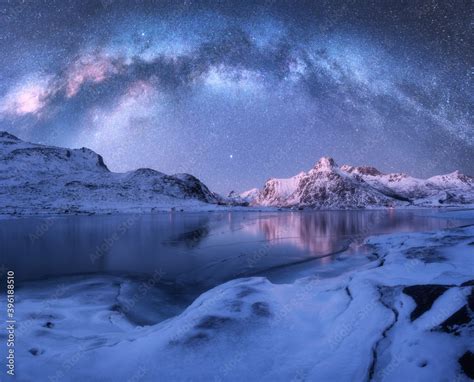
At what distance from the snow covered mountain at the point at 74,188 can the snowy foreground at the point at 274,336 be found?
99936 mm

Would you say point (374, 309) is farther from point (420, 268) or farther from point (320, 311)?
point (420, 268)

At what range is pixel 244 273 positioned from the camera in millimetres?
16891

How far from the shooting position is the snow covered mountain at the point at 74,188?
390 feet

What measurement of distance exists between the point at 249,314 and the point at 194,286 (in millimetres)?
6336

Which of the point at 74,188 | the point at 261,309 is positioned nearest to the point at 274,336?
the point at 261,309

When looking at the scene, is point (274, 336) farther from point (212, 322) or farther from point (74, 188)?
point (74, 188)

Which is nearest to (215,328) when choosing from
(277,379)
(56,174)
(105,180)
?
(277,379)

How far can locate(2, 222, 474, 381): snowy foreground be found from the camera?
6.06 meters

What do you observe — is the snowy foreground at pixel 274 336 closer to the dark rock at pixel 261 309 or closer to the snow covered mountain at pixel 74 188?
the dark rock at pixel 261 309

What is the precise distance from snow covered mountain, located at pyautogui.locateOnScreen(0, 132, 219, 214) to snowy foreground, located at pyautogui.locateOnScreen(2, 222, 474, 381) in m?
99.9

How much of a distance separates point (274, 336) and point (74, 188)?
15427 cm

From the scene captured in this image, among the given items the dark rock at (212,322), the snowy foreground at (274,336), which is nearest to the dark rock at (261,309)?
the snowy foreground at (274,336)

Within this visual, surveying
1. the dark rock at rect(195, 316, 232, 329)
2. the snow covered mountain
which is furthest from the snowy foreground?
the snow covered mountain

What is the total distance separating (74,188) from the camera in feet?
474
